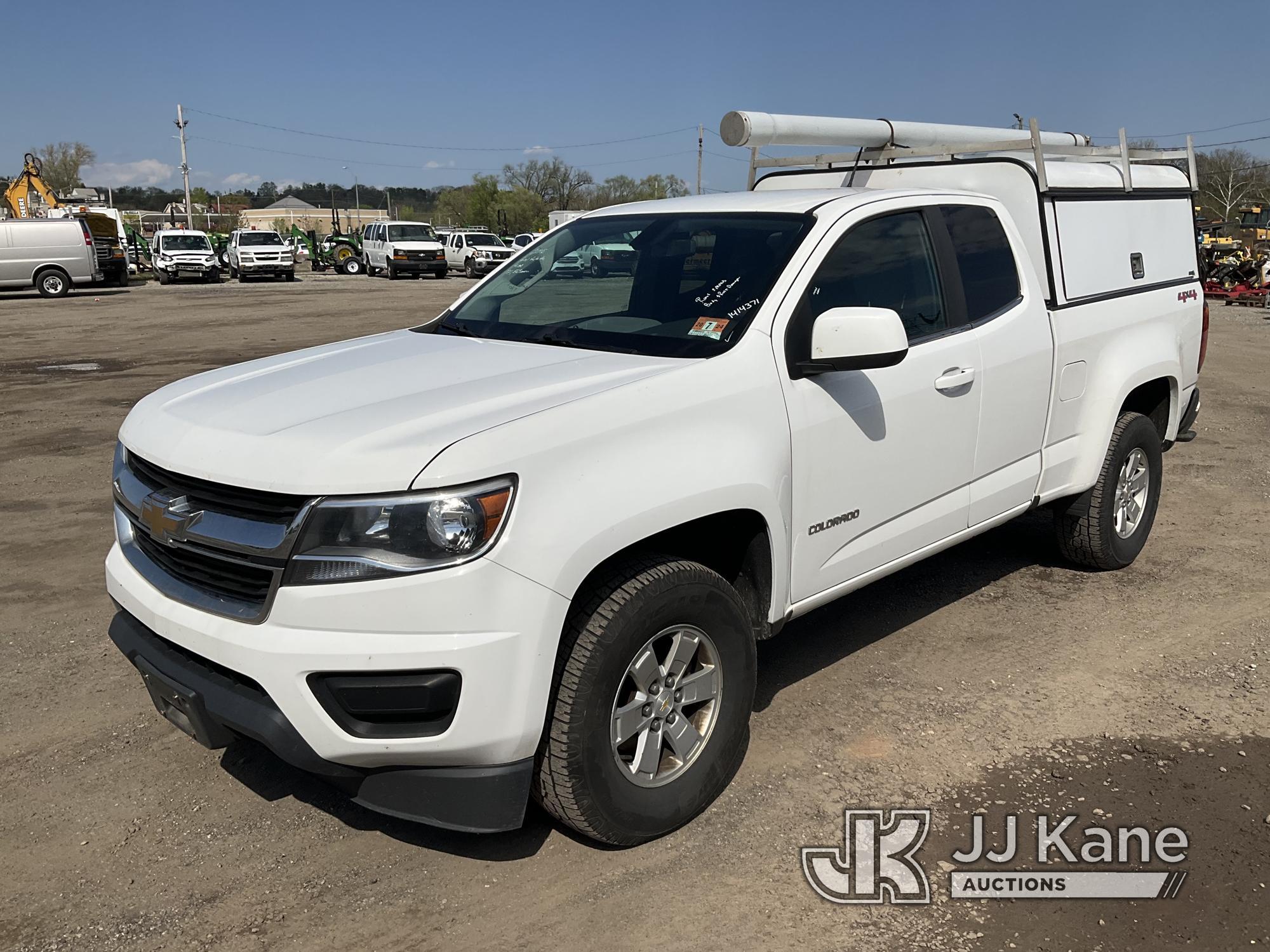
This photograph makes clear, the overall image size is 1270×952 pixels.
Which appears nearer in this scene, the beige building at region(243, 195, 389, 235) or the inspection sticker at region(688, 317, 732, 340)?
the inspection sticker at region(688, 317, 732, 340)

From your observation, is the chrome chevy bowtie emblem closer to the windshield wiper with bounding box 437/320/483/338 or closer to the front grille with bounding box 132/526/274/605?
the front grille with bounding box 132/526/274/605

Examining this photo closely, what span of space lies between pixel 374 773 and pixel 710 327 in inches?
66.9

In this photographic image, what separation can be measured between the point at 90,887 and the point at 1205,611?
15.2ft

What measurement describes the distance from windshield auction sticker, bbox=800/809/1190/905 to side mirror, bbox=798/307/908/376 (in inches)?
54.5

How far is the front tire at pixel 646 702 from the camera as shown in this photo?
2750mm

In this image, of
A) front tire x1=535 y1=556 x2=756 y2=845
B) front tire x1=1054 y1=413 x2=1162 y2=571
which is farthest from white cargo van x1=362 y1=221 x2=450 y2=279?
front tire x1=535 y1=556 x2=756 y2=845

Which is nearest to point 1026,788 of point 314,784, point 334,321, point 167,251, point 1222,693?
point 1222,693

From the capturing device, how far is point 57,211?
35781 mm

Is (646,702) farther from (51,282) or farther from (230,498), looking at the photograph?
(51,282)

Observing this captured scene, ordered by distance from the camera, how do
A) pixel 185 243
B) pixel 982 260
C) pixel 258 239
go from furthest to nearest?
pixel 258 239 → pixel 185 243 → pixel 982 260

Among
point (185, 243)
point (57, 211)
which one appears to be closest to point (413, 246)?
point (185, 243)

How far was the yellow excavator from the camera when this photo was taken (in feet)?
107

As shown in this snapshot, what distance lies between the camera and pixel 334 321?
20828 millimetres

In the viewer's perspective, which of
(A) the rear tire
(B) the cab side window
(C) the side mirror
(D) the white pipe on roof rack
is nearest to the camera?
(C) the side mirror
